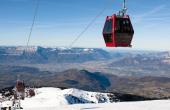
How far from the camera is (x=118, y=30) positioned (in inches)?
1276

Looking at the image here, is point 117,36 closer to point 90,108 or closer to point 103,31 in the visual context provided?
point 103,31

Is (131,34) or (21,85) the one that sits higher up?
(131,34)

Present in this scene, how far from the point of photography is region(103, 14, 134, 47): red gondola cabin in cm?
3195

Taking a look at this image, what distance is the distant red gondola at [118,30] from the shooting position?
3191 cm

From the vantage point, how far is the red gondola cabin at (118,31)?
31953 millimetres

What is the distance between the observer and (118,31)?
106 feet

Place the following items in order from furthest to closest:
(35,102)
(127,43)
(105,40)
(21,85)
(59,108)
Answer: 1. (35,102)
2. (21,85)
3. (105,40)
4. (127,43)
5. (59,108)

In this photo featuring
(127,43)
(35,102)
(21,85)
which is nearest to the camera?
(127,43)

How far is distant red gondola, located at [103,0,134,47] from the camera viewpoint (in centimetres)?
3191

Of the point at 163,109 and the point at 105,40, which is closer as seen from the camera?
the point at 163,109

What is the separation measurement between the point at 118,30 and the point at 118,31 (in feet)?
0.32

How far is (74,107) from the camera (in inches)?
1238

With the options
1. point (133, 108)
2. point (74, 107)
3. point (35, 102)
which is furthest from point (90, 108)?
point (35, 102)

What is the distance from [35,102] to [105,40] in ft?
274
